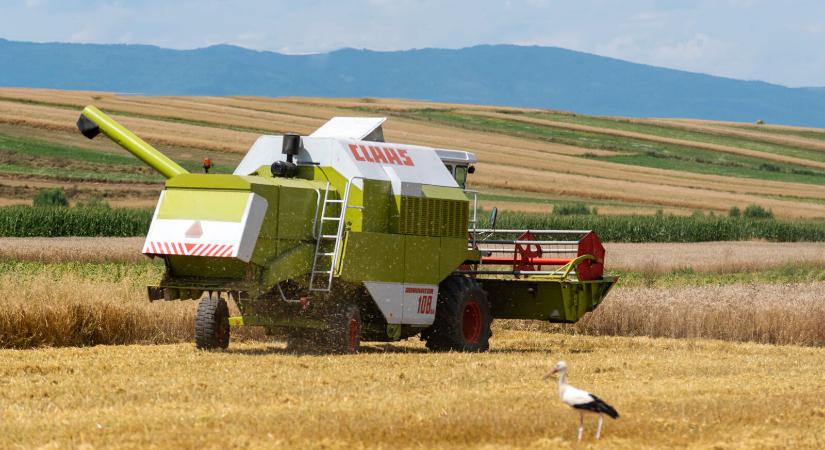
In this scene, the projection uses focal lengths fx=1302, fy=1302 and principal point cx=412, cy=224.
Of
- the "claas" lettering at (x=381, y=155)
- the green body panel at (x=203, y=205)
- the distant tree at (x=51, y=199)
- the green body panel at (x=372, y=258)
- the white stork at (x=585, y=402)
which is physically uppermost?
the "claas" lettering at (x=381, y=155)

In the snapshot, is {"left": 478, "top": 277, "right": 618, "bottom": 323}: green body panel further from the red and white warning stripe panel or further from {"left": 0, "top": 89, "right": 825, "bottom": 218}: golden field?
{"left": 0, "top": 89, "right": 825, "bottom": 218}: golden field

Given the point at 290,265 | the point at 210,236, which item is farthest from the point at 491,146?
the point at 210,236

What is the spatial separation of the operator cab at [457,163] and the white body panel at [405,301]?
2185 millimetres

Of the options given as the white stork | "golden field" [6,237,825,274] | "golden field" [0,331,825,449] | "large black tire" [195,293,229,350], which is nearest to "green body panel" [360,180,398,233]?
"golden field" [0,331,825,449]

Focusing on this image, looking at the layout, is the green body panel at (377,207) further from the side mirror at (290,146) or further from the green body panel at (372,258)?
the side mirror at (290,146)

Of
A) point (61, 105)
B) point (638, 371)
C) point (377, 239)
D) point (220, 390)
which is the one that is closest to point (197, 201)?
point (377, 239)

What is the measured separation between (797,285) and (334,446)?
19.1 meters

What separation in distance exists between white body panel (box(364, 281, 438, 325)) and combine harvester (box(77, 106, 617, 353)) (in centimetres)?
2

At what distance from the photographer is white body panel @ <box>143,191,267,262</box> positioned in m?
15.5

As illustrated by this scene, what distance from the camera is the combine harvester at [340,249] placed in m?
15.9

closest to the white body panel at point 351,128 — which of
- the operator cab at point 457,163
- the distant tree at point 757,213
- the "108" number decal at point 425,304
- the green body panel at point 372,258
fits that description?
the operator cab at point 457,163

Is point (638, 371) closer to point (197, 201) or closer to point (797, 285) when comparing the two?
point (197, 201)

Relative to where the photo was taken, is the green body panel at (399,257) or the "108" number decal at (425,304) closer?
the green body panel at (399,257)

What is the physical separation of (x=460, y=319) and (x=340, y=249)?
2382 mm
